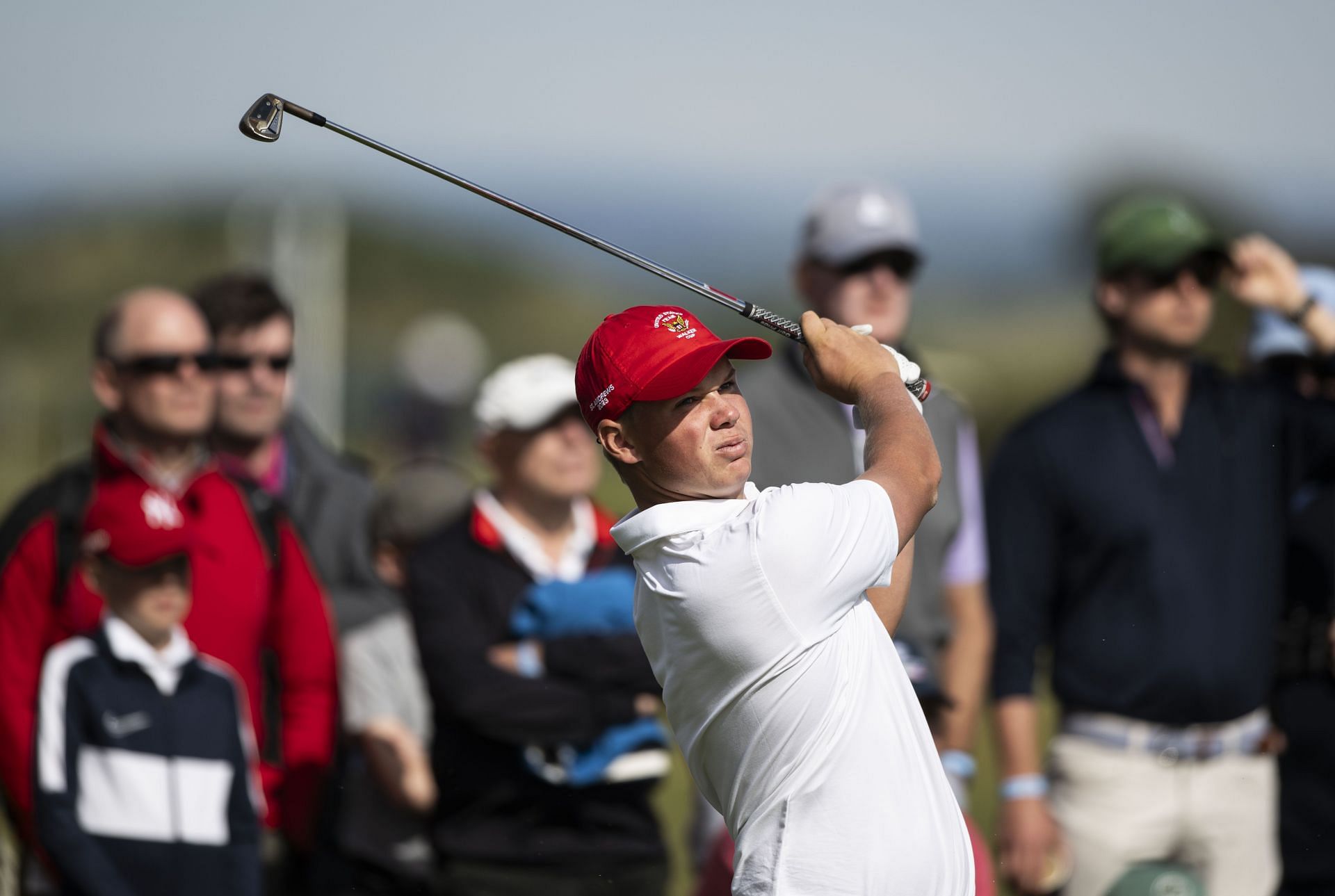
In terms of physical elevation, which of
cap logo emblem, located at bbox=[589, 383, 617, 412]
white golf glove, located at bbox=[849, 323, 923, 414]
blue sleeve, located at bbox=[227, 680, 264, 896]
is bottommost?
blue sleeve, located at bbox=[227, 680, 264, 896]

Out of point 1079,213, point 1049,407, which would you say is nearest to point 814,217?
point 1049,407

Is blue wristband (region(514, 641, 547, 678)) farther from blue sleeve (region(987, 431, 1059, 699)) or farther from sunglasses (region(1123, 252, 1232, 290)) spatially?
sunglasses (region(1123, 252, 1232, 290))

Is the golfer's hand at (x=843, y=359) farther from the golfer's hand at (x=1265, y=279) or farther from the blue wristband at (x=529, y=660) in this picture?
the golfer's hand at (x=1265, y=279)

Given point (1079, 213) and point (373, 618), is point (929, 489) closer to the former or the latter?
point (373, 618)

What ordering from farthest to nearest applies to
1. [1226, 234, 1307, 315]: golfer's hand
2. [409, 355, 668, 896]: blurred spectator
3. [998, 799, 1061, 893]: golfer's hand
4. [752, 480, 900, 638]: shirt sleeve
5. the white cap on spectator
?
the white cap on spectator, [1226, 234, 1307, 315]: golfer's hand, [998, 799, 1061, 893]: golfer's hand, [409, 355, 668, 896]: blurred spectator, [752, 480, 900, 638]: shirt sleeve

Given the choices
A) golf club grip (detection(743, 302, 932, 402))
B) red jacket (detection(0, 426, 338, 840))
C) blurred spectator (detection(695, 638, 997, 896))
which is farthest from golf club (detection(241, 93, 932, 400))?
red jacket (detection(0, 426, 338, 840))

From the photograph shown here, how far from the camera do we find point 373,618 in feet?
18.0

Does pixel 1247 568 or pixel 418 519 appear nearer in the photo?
pixel 1247 568

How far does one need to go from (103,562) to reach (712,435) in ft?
8.11

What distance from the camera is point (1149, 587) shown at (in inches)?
195

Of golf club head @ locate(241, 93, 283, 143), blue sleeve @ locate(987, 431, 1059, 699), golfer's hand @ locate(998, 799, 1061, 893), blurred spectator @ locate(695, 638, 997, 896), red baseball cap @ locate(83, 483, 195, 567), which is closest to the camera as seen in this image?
golf club head @ locate(241, 93, 283, 143)

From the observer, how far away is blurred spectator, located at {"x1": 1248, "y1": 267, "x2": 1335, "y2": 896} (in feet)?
16.6

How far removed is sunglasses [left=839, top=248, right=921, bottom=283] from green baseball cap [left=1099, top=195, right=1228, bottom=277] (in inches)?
26.1

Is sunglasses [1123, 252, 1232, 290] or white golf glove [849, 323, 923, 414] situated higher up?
sunglasses [1123, 252, 1232, 290]
